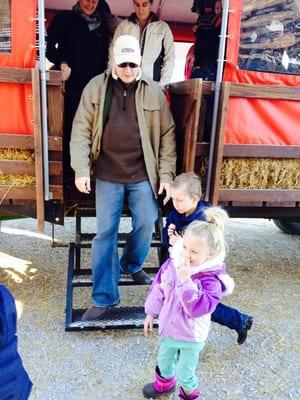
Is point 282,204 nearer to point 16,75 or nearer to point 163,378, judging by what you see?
point 163,378

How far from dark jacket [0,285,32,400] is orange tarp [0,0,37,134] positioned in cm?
184

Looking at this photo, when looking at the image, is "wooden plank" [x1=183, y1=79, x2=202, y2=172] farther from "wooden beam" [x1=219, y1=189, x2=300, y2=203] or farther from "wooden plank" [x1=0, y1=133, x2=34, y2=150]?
"wooden plank" [x1=0, y1=133, x2=34, y2=150]

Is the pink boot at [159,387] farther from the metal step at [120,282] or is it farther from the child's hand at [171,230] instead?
the metal step at [120,282]

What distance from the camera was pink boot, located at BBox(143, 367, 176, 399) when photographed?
271cm

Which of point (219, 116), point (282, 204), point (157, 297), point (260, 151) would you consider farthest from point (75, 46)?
point (157, 297)

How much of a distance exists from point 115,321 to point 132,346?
25 cm

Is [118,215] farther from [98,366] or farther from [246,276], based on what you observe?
[246,276]

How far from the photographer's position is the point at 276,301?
432 centimetres

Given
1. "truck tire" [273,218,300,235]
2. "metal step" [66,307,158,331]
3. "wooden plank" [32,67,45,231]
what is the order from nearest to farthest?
"wooden plank" [32,67,45,231] → "metal step" [66,307,158,331] → "truck tire" [273,218,300,235]

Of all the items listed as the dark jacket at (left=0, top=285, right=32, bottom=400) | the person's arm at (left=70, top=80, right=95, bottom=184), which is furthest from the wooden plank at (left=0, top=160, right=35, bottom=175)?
the dark jacket at (left=0, top=285, right=32, bottom=400)

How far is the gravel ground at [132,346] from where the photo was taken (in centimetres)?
288

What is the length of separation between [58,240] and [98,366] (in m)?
2.99

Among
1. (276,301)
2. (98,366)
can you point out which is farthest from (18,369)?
(276,301)

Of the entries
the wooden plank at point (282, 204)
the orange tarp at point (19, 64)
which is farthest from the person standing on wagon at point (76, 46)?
the wooden plank at point (282, 204)
